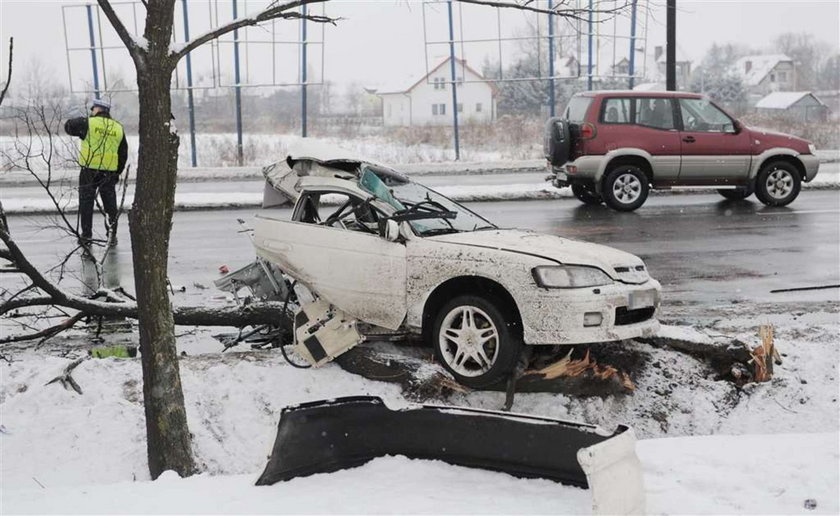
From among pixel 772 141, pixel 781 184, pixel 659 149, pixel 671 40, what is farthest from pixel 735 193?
pixel 671 40

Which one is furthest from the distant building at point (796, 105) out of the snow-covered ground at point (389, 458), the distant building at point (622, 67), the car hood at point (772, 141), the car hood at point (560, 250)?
the car hood at point (560, 250)

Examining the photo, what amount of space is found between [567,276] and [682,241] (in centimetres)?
677

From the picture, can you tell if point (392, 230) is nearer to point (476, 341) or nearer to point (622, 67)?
point (476, 341)

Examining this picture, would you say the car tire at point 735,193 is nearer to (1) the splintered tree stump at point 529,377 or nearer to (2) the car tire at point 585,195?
(2) the car tire at point 585,195

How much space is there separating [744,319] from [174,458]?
536 centimetres

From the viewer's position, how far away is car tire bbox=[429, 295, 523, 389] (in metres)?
6.57

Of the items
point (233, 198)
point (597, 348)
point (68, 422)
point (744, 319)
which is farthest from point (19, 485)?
point (233, 198)

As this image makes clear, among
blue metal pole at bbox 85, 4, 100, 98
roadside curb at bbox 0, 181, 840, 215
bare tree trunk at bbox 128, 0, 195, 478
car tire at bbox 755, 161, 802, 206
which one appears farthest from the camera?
blue metal pole at bbox 85, 4, 100, 98

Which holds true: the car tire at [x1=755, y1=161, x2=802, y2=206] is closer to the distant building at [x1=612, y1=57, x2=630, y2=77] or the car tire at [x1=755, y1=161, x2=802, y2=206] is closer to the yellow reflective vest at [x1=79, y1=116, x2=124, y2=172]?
the yellow reflective vest at [x1=79, y1=116, x2=124, y2=172]

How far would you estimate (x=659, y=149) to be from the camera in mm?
15734

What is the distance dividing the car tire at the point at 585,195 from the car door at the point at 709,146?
4.92 feet

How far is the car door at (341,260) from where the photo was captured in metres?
6.99

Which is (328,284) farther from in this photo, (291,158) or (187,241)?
(187,241)

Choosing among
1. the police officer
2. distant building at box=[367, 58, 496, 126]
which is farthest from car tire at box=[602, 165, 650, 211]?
distant building at box=[367, 58, 496, 126]
